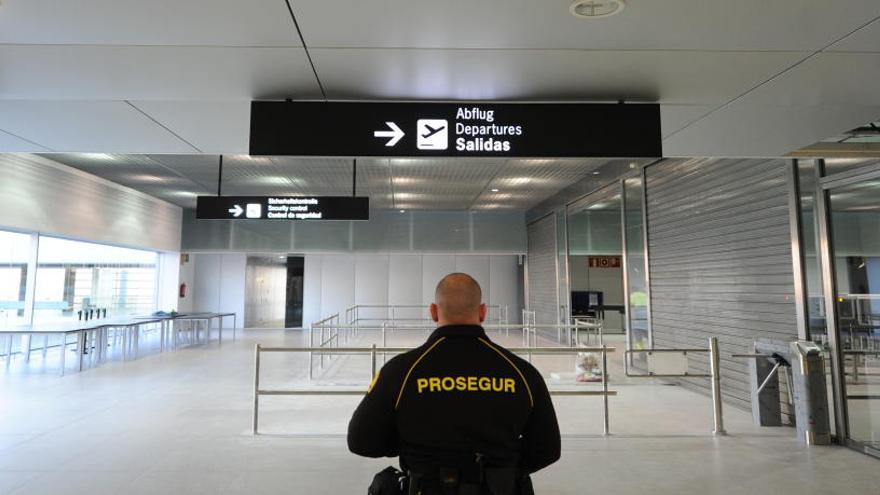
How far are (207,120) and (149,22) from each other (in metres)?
1.53

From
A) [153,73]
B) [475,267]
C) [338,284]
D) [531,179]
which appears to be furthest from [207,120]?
[475,267]

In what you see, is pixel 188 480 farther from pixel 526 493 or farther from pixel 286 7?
pixel 286 7

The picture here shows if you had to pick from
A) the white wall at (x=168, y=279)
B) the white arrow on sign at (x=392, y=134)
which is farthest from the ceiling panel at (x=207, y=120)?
the white wall at (x=168, y=279)

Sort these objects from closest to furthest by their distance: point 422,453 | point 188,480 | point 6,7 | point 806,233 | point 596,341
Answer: point 422,453, point 6,7, point 188,480, point 806,233, point 596,341

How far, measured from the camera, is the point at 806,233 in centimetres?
470

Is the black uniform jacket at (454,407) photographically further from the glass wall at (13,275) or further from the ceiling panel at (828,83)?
the glass wall at (13,275)

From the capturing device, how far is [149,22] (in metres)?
2.44

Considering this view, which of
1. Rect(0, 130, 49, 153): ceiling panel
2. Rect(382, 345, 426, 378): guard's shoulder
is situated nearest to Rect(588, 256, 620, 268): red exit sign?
Rect(0, 130, 49, 153): ceiling panel

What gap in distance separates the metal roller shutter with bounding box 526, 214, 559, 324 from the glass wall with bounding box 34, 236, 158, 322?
35.3 feet

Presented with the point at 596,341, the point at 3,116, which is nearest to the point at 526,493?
the point at 3,116

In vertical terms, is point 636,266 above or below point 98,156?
below

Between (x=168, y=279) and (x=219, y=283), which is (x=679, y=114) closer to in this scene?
(x=168, y=279)

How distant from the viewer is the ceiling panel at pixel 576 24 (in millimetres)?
2291

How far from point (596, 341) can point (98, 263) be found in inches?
492
